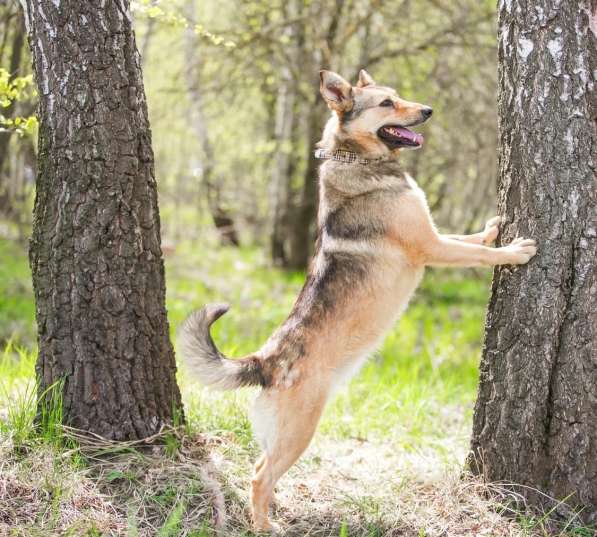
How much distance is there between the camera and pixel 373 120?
3.91 metres

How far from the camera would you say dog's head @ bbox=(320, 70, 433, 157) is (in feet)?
12.8

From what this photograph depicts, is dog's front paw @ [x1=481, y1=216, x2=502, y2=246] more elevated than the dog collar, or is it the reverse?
the dog collar

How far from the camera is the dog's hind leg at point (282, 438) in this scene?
3279 millimetres

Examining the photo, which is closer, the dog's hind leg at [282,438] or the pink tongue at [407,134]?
the dog's hind leg at [282,438]

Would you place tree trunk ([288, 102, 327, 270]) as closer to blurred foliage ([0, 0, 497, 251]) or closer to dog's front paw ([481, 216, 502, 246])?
blurred foliage ([0, 0, 497, 251])

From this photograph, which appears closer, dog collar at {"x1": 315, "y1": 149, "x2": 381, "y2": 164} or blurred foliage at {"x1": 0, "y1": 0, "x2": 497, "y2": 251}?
dog collar at {"x1": 315, "y1": 149, "x2": 381, "y2": 164}

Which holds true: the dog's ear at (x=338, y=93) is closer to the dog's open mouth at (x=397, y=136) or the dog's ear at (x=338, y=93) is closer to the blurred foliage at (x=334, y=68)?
the dog's open mouth at (x=397, y=136)

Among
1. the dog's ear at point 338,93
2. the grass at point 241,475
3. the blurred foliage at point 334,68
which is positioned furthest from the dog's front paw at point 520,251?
the blurred foliage at point 334,68

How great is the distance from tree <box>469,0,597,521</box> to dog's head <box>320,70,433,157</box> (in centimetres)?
72

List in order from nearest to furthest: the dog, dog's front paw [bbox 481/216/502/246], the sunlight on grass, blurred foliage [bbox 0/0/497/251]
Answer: the dog
dog's front paw [bbox 481/216/502/246]
the sunlight on grass
blurred foliage [bbox 0/0/497/251]

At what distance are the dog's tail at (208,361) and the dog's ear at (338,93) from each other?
1.36 m

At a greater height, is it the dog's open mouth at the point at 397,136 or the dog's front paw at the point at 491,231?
the dog's open mouth at the point at 397,136

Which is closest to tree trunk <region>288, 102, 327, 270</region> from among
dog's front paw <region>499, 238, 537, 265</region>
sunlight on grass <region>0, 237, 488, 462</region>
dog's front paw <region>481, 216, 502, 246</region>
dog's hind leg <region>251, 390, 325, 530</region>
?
sunlight on grass <region>0, 237, 488, 462</region>

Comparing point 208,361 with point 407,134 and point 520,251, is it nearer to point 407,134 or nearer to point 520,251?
point 520,251
